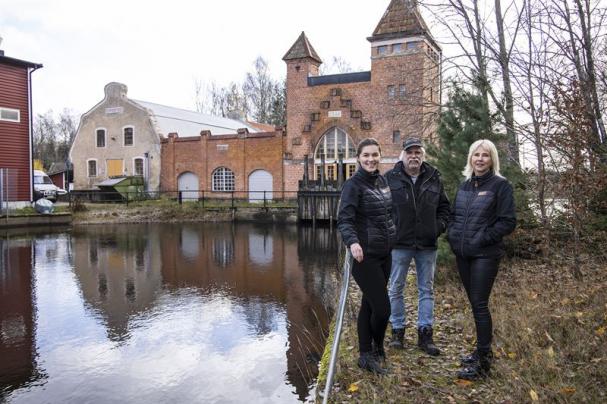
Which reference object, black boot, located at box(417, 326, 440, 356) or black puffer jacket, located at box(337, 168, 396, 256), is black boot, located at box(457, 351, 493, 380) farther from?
black puffer jacket, located at box(337, 168, 396, 256)

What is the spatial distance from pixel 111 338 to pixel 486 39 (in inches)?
355

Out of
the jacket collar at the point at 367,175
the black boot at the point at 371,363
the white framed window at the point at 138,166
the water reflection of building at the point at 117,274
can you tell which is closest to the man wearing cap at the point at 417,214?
the jacket collar at the point at 367,175

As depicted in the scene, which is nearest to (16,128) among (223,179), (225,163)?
(225,163)

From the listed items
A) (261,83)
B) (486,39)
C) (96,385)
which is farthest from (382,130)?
(261,83)

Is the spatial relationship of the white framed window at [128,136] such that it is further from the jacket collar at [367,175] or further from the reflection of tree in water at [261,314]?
the jacket collar at [367,175]

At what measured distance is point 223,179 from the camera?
32.9 meters

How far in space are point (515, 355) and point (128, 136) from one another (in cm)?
3504

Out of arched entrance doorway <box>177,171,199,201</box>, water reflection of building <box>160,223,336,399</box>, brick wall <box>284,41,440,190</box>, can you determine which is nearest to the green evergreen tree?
water reflection of building <box>160,223,336,399</box>

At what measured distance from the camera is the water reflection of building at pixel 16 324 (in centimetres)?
548

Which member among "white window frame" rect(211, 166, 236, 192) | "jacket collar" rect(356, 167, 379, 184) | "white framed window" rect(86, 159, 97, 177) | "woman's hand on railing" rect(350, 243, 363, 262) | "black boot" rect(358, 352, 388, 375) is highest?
"white framed window" rect(86, 159, 97, 177)

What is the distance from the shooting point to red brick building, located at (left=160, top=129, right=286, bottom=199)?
102ft

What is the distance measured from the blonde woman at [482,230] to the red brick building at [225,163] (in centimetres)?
2573

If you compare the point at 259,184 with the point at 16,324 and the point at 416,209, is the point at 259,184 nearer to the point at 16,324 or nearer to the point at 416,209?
the point at 16,324

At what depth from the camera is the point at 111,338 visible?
6.66 m
